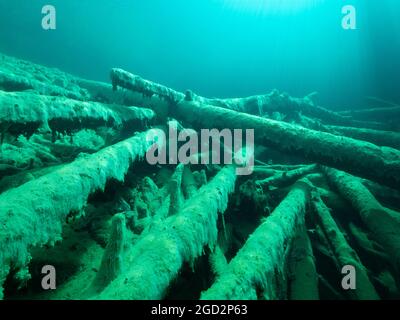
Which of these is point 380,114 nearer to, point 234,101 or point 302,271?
point 234,101

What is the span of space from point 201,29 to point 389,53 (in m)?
31.3

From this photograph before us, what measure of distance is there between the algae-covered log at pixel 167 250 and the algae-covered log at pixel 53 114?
6.36 ft

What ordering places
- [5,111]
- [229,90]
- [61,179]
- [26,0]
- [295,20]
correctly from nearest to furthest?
[61,179]
[5,111]
[26,0]
[229,90]
[295,20]

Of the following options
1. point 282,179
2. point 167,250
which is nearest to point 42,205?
point 167,250

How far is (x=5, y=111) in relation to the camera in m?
2.90

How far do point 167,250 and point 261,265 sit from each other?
74 cm

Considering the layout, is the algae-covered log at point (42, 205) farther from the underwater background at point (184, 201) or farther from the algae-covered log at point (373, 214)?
the algae-covered log at point (373, 214)

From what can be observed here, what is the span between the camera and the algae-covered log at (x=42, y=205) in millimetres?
1722

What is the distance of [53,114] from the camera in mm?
3465

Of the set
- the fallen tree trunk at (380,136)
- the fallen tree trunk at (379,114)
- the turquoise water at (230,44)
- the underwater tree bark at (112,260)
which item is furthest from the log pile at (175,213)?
the turquoise water at (230,44)

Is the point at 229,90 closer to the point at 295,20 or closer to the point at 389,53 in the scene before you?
the point at 295,20

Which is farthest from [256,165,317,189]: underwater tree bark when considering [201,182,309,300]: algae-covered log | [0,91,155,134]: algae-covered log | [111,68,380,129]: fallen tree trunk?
[0,91,155,134]: algae-covered log

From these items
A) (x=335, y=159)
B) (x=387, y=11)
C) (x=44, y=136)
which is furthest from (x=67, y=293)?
(x=387, y=11)

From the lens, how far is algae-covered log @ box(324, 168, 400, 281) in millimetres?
3170
